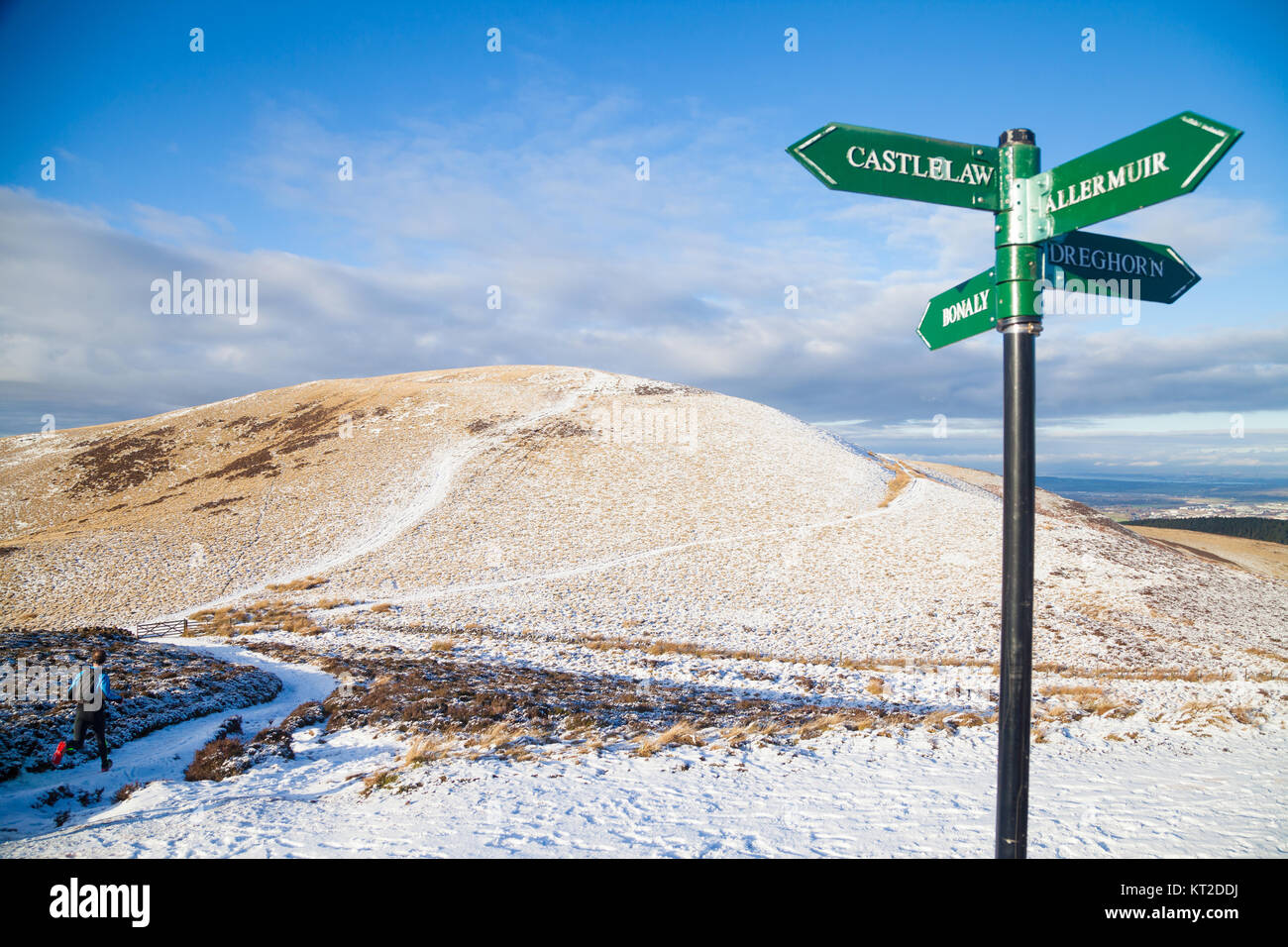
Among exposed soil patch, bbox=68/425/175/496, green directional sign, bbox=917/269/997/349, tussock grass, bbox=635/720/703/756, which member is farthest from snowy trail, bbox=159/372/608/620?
green directional sign, bbox=917/269/997/349

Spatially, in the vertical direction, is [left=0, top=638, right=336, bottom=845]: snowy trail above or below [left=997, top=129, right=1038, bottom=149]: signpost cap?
below

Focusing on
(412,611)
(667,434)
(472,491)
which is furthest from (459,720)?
(667,434)

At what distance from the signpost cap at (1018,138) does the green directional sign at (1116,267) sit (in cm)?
56

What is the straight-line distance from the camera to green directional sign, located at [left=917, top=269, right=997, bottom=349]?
3.45 m

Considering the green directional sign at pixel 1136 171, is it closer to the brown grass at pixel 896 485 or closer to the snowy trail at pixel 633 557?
the snowy trail at pixel 633 557

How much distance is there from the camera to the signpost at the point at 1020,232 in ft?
9.79

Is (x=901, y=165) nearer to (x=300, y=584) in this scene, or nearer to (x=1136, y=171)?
(x=1136, y=171)

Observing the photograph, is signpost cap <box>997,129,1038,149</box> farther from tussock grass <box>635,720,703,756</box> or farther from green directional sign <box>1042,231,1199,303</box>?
tussock grass <box>635,720,703,756</box>

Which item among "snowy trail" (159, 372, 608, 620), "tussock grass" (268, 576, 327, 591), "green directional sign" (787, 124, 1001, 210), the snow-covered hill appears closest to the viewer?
"green directional sign" (787, 124, 1001, 210)

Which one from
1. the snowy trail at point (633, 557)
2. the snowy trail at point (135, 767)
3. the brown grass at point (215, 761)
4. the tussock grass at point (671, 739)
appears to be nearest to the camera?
the snowy trail at point (135, 767)

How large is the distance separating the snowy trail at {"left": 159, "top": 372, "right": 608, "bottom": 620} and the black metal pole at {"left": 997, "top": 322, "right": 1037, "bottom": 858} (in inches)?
1325

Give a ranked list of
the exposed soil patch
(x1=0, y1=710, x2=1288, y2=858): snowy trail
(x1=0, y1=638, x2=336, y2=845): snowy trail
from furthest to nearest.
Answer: the exposed soil patch, (x1=0, y1=638, x2=336, y2=845): snowy trail, (x1=0, y1=710, x2=1288, y2=858): snowy trail

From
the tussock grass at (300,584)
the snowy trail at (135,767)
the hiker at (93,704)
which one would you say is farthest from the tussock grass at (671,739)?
the tussock grass at (300,584)
